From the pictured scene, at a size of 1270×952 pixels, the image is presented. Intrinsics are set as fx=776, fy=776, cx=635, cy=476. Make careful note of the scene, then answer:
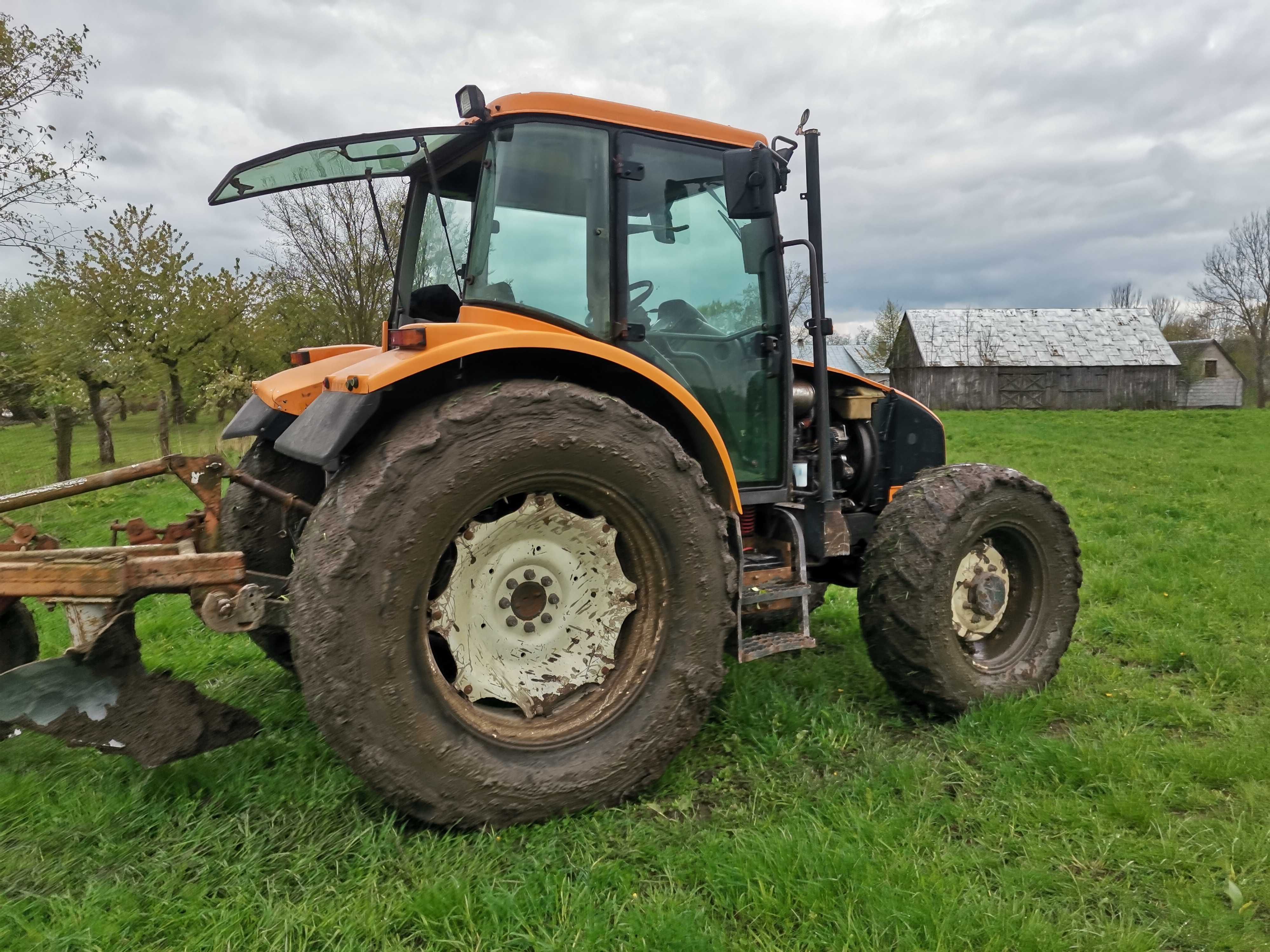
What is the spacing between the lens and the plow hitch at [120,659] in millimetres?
2244

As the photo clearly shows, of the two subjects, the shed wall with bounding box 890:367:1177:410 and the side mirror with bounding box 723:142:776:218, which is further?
the shed wall with bounding box 890:367:1177:410

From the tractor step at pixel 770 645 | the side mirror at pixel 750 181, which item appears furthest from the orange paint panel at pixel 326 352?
the tractor step at pixel 770 645

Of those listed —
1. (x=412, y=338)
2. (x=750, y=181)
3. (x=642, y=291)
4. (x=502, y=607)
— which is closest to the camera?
(x=412, y=338)

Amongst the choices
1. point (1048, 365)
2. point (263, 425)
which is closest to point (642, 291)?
point (263, 425)

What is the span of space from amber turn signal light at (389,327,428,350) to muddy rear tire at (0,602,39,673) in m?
1.81

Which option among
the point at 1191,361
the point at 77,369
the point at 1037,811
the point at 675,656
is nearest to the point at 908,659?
the point at 1037,811

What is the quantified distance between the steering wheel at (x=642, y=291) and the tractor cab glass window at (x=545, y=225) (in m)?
0.13

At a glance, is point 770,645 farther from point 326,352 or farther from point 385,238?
point 326,352

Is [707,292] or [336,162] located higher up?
[336,162]

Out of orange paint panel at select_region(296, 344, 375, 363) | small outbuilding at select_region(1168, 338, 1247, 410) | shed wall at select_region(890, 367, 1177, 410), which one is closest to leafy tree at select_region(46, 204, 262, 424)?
orange paint panel at select_region(296, 344, 375, 363)

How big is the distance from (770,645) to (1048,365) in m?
36.7

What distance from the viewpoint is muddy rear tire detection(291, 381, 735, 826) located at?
217 cm

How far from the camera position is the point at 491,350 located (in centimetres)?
239

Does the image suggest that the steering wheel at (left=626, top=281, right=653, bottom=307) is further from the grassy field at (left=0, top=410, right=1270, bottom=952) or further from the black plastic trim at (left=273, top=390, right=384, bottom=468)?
the grassy field at (left=0, top=410, right=1270, bottom=952)
